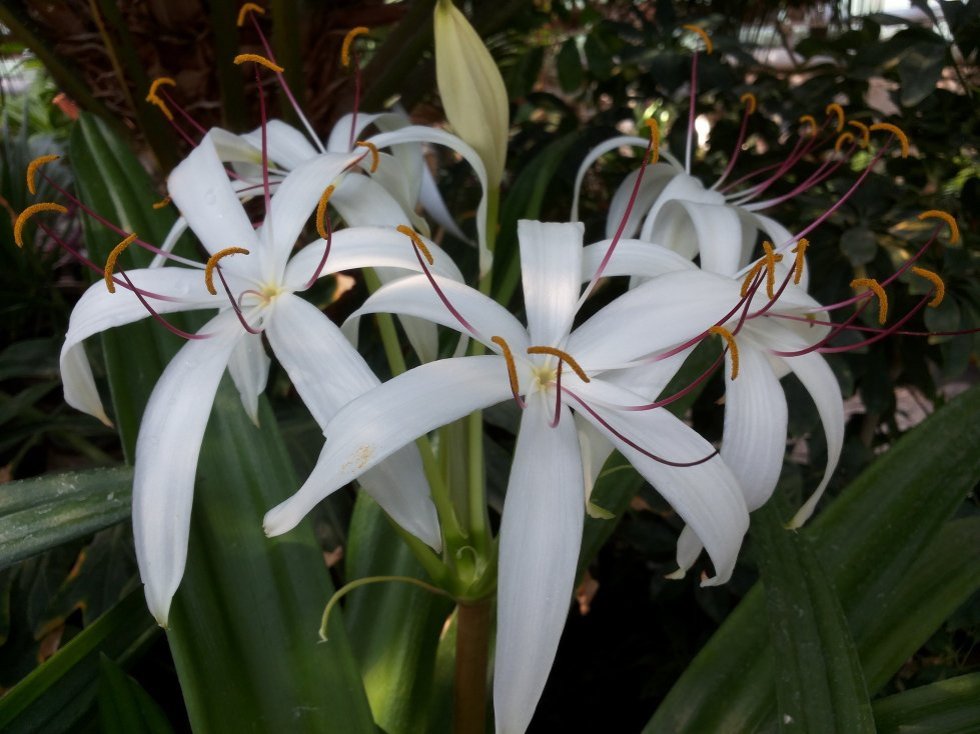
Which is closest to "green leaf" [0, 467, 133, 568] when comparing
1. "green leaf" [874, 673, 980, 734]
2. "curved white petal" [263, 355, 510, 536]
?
"curved white petal" [263, 355, 510, 536]

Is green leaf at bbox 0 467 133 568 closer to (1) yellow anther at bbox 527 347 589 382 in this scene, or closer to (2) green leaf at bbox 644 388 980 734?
(1) yellow anther at bbox 527 347 589 382

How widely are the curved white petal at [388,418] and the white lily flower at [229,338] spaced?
0.11ft

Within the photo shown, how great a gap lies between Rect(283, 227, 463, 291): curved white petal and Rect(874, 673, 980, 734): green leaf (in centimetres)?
39

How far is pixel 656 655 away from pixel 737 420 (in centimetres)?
56

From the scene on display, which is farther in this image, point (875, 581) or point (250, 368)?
point (875, 581)

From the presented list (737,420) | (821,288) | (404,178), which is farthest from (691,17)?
(737,420)

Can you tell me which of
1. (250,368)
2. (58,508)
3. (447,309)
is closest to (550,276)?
(447,309)

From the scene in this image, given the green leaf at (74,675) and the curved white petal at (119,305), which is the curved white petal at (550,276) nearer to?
the curved white petal at (119,305)

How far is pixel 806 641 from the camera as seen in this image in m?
0.43

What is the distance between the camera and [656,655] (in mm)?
841

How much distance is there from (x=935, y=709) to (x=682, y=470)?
296 mm

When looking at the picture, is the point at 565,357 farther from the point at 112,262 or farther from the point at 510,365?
the point at 112,262

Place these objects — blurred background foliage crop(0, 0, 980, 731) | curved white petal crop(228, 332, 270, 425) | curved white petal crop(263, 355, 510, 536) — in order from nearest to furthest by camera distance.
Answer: curved white petal crop(263, 355, 510, 536), curved white petal crop(228, 332, 270, 425), blurred background foliage crop(0, 0, 980, 731)

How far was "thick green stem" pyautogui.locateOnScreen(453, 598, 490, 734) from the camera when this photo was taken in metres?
0.45
